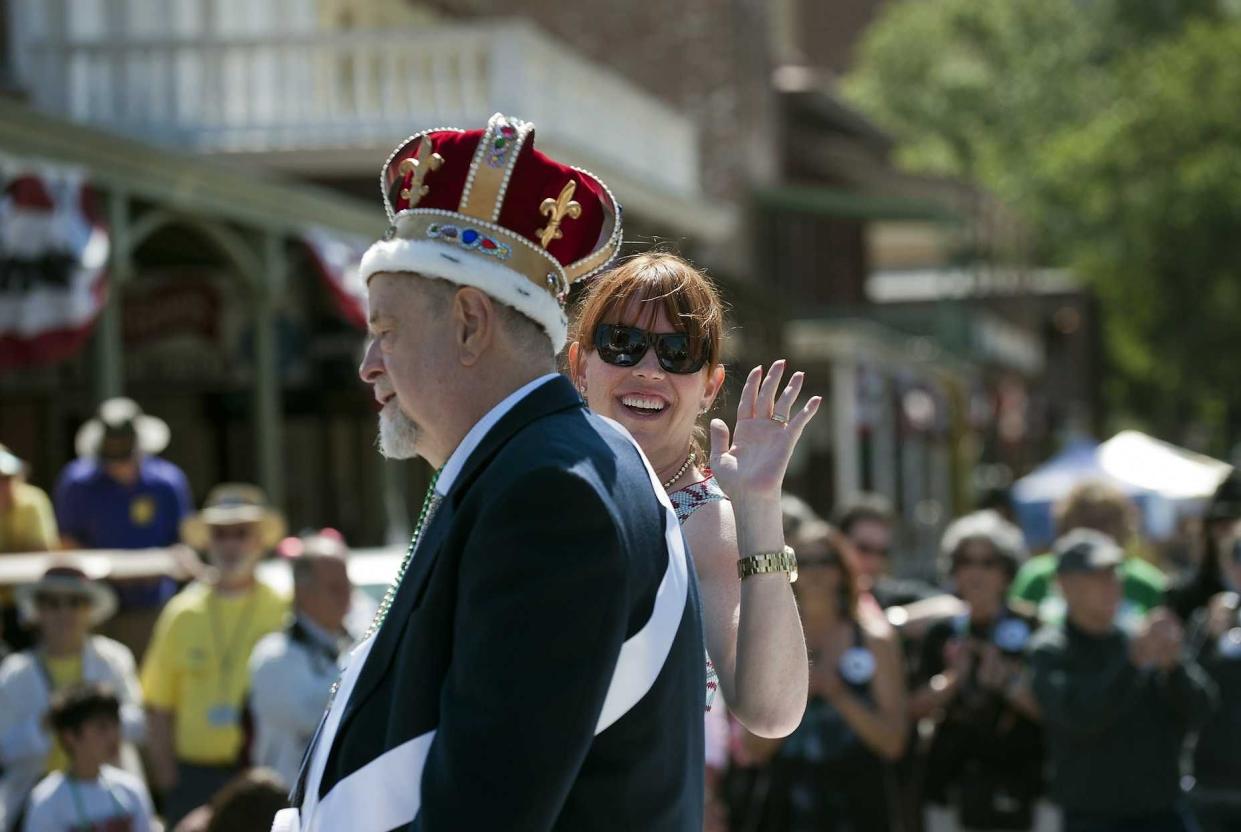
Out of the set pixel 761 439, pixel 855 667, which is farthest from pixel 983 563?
pixel 761 439

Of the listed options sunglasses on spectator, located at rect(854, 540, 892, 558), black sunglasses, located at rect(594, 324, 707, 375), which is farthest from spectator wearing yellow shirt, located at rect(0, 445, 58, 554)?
black sunglasses, located at rect(594, 324, 707, 375)

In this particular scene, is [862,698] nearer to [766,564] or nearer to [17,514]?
[17,514]

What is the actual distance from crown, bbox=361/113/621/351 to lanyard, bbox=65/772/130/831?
4.14 meters

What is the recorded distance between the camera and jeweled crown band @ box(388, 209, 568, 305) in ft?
9.10

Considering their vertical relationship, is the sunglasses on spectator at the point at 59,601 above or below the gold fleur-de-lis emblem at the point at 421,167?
below

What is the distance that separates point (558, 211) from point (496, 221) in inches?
3.9

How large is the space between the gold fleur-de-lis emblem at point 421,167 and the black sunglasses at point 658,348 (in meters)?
0.64

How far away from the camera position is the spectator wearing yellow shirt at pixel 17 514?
370 inches

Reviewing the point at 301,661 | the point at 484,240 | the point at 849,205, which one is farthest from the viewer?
the point at 849,205

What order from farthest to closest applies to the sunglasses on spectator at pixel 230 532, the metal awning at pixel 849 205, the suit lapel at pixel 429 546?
the metal awning at pixel 849 205 → the sunglasses on spectator at pixel 230 532 → the suit lapel at pixel 429 546

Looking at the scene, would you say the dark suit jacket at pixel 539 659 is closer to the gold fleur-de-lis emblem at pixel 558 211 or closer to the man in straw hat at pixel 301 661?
the gold fleur-de-lis emblem at pixel 558 211

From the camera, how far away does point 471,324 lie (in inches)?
108

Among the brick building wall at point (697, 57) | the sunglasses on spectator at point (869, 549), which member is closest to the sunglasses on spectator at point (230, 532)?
the sunglasses on spectator at point (869, 549)

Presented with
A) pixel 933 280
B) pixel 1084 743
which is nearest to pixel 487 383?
pixel 1084 743
